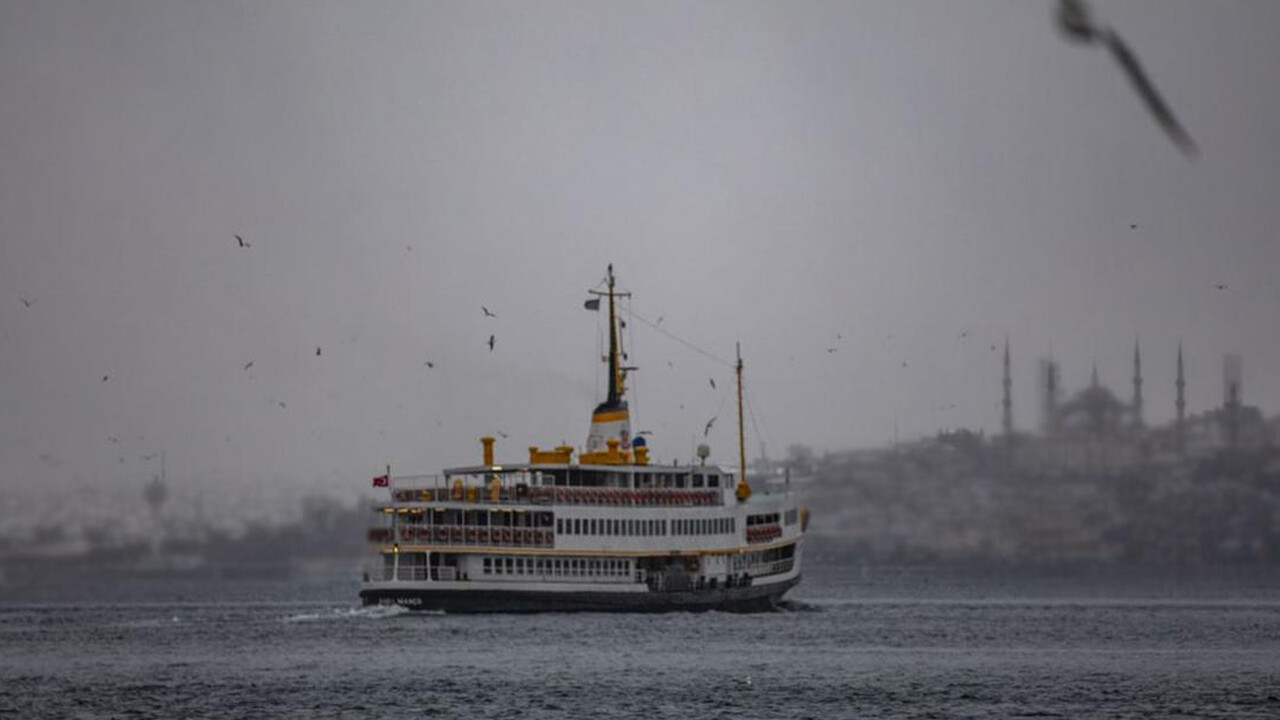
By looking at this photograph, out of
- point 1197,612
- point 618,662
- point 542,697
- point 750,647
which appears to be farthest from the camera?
point 1197,612

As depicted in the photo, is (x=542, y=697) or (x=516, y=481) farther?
(x=516, y=481)

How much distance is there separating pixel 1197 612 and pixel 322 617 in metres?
44.8

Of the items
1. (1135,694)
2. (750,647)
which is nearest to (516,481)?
(750,647)

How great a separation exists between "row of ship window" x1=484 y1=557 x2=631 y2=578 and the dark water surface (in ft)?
8.94

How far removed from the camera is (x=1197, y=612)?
96812 mm

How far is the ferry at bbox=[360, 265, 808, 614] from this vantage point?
84938 millimetres

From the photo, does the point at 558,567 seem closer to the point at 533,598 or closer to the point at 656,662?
the point at 533,598

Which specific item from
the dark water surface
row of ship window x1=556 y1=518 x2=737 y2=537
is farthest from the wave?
row of ship window x1=556 y1=518 x2=737 y2=537

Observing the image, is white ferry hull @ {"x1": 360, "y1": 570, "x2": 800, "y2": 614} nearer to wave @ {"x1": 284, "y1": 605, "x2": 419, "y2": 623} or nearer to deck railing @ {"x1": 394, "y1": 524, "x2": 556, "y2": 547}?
wave @ {"x1": 284, "y1": 605, "x2": 419, "y2": 623}

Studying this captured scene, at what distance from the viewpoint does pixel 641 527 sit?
8769 centimetres

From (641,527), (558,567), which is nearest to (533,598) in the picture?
(558,567)

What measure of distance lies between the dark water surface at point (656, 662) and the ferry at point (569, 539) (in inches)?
76.5

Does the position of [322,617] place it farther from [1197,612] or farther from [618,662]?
[1197,612]

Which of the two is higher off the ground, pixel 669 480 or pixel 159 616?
pixel 669 480
